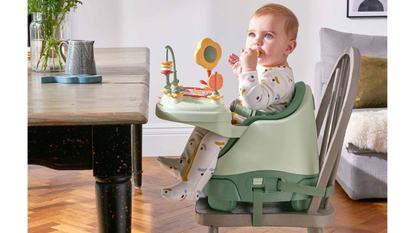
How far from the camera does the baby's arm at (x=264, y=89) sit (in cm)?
117

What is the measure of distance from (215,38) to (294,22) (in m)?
2.14

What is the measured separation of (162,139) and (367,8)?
6.13 ft

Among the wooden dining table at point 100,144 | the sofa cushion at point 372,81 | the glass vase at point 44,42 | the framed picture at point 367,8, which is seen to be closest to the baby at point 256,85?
the wooden dining table at point 100,144

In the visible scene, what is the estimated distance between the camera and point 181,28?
11.2 feet

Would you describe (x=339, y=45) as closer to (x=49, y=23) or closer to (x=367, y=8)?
(x=367, y=8)

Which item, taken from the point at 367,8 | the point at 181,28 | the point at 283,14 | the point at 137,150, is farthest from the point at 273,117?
the point at 367,8

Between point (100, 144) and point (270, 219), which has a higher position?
point (100, 144)

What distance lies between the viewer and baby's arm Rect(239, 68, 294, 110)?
46.1 inches

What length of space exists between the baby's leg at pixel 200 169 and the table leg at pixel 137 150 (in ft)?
3.93

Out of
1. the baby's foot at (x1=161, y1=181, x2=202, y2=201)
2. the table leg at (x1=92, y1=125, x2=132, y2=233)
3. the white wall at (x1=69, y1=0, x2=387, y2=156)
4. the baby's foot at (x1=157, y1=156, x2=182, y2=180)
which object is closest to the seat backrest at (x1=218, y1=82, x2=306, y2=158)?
the baby's foot at (x1=161, y1=181, x2=202, y2=201)
